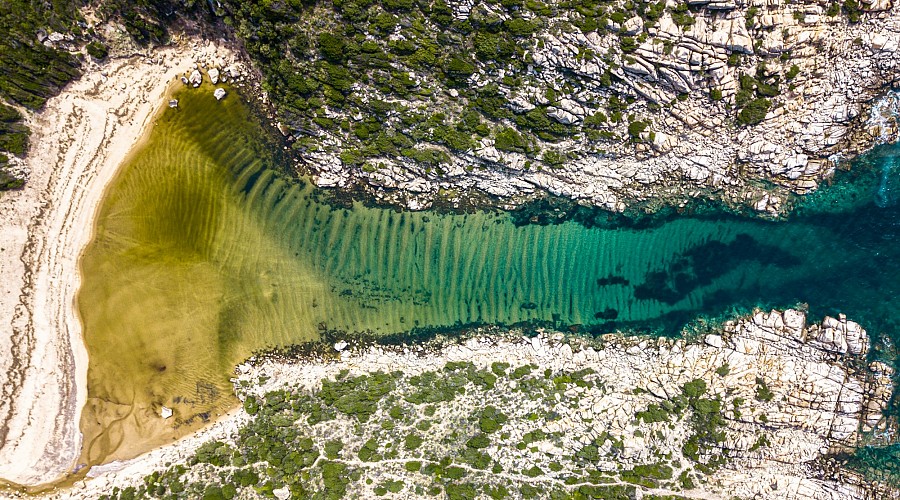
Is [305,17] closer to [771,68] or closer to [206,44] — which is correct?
[206,44]

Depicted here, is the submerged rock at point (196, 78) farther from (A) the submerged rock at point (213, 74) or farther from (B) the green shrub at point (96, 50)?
(B) the green shrub at point (96, 50)

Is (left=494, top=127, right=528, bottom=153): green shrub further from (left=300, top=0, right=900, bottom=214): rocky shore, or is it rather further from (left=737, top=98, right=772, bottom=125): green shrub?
(left=737, top=98, right=772, bottom=125): green shrub

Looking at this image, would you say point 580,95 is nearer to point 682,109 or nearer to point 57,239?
point 682,109

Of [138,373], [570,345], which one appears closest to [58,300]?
[138,373]

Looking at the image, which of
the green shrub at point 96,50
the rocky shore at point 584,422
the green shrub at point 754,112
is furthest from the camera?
the rocky shore at point 584,422

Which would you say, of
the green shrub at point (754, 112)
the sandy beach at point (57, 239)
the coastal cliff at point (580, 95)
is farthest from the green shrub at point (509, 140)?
the sandy beach at point (57, 239)

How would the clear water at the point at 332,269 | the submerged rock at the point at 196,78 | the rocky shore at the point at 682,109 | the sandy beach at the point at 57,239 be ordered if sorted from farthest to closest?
the clear water at the point at 332,269 < the submerged rock at the point at 196,78 < the sandy beach at the point at 57,239 < the rocky shore at the point at 682,109

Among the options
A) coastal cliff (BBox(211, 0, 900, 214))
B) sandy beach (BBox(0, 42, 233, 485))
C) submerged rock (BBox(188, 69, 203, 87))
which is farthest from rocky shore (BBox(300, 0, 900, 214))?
sandy beach (BBox(0, 42, 233, 485))
